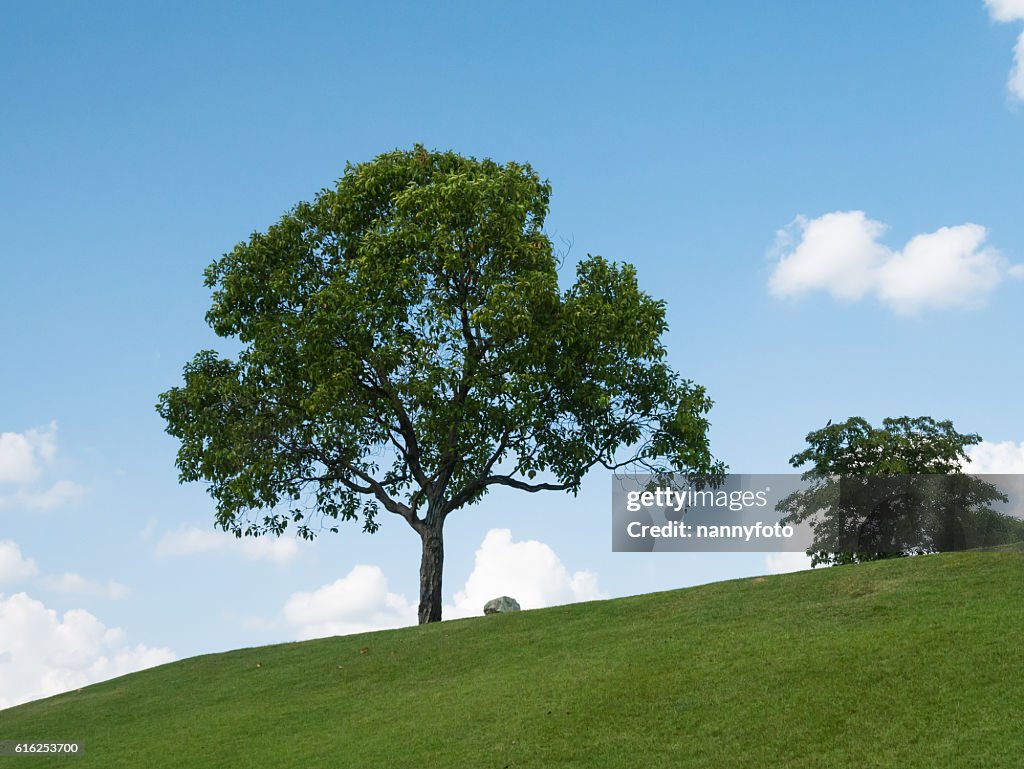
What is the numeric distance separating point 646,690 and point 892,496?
108ft

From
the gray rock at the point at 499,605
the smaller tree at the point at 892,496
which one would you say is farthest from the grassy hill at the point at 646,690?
the smaller tree at the point at 892,496

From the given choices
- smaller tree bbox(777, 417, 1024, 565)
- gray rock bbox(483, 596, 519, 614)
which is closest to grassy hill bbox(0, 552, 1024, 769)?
gray rock bbox(483, 596, 519, 614)

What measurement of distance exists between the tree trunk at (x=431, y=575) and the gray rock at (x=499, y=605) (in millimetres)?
1712

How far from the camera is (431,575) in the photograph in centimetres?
3044

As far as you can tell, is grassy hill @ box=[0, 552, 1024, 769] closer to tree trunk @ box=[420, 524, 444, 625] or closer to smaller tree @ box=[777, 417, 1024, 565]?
tree trunk @ box=[420, 524, 444, 625]

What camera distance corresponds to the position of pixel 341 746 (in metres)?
16.7

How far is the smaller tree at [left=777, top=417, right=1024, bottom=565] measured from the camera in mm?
44250

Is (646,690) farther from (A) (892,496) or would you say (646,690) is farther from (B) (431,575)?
(A) (892,496)

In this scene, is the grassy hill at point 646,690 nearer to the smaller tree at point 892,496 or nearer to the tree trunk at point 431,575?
the tree trunk at point 431,575

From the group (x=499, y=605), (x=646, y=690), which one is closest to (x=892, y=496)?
(x=499, y=605)

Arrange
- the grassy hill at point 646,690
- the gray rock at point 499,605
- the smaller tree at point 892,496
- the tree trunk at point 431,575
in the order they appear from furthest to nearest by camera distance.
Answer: the smaller tree at point 892,496 → the tree trunk at point 431,575 → the gray rock at point 499,605 → the grassy hill at point 646,690

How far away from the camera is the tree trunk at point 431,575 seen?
30.0 meters

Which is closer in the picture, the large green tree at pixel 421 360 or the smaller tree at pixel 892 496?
the large green tree at pixel 421 360

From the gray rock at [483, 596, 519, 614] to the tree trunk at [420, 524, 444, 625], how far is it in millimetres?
1712
